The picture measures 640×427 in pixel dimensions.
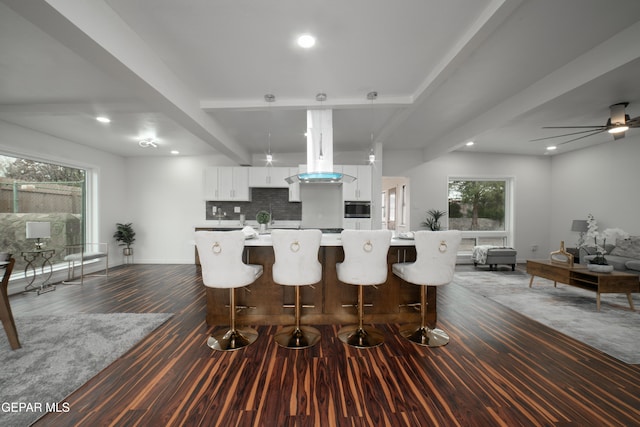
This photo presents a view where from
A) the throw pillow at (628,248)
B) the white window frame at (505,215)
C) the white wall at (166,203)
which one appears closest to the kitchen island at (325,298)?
the white wall at (166,203)

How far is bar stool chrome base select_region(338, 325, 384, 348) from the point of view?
8.21ft

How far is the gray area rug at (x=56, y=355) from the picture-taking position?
1763 mm

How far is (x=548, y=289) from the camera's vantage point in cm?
442

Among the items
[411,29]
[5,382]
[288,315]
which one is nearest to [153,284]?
[5,382]

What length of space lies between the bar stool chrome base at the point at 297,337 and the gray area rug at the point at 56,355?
1430 mm

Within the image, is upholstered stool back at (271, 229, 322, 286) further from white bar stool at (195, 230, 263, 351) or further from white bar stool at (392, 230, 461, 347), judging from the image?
white bar stool at (392, 230, 461, 347)

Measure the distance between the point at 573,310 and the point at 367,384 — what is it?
11.1 ft

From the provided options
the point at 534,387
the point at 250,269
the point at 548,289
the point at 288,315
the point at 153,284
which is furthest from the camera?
the point at 153,284

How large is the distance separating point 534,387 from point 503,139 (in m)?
5.24

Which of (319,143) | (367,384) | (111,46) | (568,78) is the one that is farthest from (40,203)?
(568,78)

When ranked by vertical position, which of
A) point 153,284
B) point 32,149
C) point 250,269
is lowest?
point 153,284

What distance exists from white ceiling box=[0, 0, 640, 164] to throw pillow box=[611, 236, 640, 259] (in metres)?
2.30

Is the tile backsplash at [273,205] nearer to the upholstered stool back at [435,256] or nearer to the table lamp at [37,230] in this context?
the table lamp at [37,230]

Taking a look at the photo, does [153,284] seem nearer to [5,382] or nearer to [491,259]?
[5,382]
